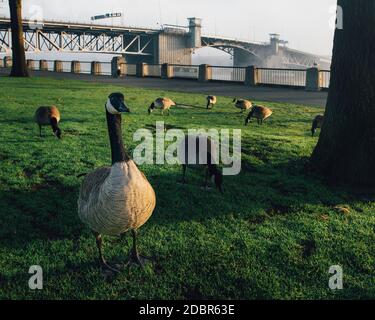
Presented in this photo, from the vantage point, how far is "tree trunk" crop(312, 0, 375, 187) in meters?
6.93

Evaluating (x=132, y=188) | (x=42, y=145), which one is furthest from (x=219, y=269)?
(x=42, y=145)

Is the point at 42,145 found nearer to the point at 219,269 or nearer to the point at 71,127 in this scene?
the point at 71,127

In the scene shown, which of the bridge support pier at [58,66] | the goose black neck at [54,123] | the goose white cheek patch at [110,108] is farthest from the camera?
the bridge support pier at [58,66]

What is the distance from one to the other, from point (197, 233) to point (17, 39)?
2790 centimetres

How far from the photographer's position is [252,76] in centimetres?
2983

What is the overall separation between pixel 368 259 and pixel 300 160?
12.2 ft

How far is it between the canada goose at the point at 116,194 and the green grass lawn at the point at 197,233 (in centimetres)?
68

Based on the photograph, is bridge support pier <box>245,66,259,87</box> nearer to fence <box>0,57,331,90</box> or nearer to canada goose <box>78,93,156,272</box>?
fence <box>0,57,331,90</box>

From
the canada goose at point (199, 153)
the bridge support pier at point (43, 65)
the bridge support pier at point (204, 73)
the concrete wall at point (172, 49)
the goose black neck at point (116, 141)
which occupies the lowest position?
the canada goose at point (199, 153)

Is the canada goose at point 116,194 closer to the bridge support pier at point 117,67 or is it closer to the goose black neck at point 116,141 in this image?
the goose black neck at point 116,141

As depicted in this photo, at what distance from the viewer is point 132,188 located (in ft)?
13.1

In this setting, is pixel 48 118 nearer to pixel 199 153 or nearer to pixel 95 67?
pixel 199 153

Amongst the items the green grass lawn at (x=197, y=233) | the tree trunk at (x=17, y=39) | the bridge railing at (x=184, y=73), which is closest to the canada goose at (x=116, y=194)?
the green grass lawn at (x=197, y=233)

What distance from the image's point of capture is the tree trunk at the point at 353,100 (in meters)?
6.93
